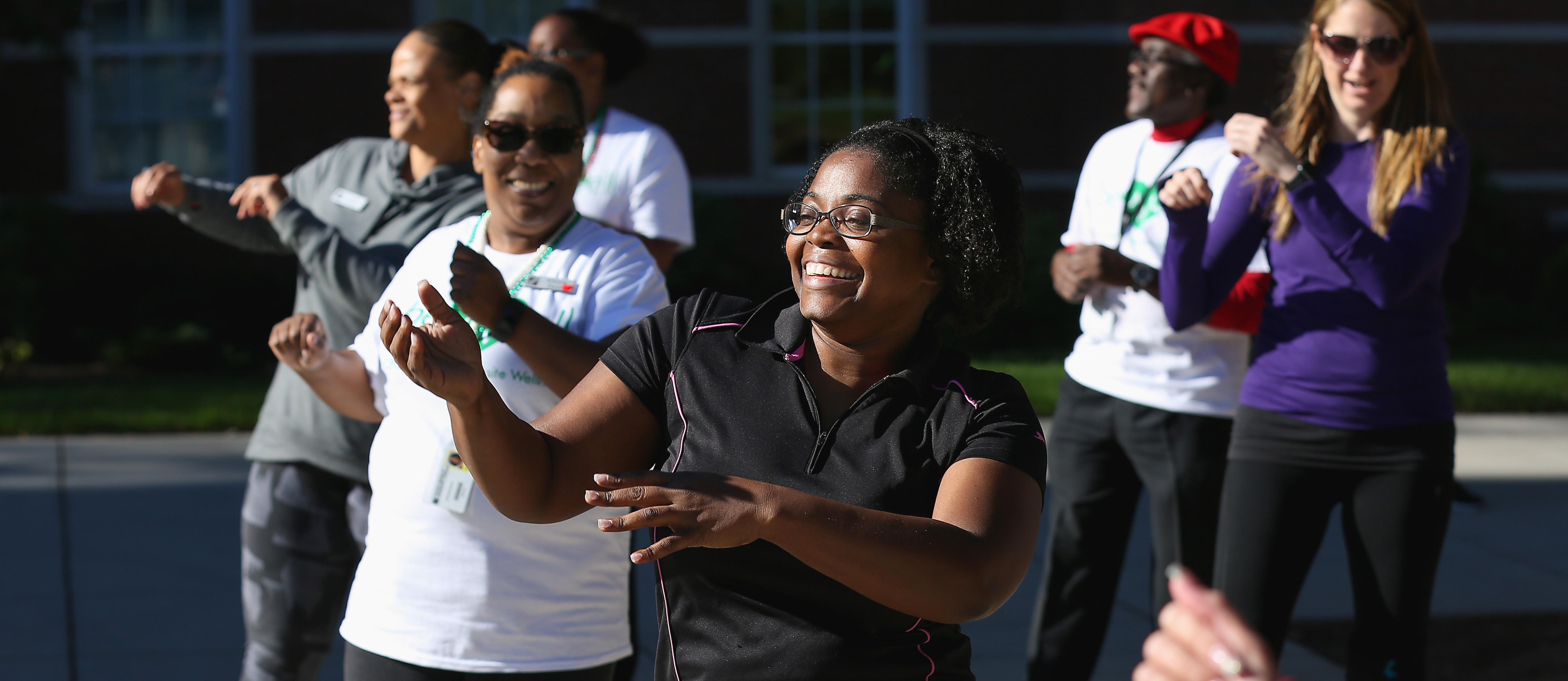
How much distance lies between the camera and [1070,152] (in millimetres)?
13938

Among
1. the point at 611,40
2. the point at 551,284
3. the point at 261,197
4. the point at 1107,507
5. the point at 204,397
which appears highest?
the point at 611,40

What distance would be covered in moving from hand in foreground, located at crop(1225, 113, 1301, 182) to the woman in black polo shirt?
48.3 inches

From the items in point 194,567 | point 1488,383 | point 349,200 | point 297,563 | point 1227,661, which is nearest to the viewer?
point 1227,661

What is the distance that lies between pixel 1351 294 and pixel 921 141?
5.20ft

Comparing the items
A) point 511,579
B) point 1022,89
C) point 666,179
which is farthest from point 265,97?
point 511,579

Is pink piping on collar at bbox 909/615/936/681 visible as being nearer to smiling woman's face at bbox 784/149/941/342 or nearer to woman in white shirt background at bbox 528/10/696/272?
smiling woman's face at bbox 784/149/941/342

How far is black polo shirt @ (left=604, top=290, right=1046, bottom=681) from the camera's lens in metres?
1.99

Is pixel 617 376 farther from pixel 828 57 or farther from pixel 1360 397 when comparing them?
pixel 828 57

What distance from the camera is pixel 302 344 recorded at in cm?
278

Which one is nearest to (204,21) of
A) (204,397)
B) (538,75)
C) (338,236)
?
(204,397)

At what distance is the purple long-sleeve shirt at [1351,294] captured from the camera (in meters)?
3.21

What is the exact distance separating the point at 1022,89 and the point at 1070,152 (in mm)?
769

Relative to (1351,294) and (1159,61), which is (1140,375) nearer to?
(1351,294)

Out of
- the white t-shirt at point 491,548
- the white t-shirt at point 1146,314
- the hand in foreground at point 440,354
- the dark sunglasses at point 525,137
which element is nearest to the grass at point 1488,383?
the white t-shirt at point 1146,314
